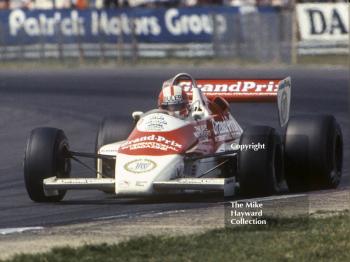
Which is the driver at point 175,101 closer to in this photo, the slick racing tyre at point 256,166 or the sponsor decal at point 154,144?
the sponsor decal at point 154,144

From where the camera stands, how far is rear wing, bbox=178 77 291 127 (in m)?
14.4

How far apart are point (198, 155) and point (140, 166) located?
0.81 meters

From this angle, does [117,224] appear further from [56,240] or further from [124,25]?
[124,25]

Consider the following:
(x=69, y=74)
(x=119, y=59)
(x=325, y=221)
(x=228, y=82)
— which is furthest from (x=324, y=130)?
(x=119, y=59)

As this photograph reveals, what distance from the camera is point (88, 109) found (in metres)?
25.3

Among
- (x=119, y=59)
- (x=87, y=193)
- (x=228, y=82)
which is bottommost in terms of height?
(x=119, y=59)

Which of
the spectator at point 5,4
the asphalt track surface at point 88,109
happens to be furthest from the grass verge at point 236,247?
the spectator at point 5,4

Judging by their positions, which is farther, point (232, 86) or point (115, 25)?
point (115, 25)

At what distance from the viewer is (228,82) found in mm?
14867

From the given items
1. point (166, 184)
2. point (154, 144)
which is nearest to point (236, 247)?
point (166, 184)

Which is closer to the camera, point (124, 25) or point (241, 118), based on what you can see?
point (241, 118)

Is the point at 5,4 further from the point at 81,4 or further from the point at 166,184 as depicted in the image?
the point at 166,184

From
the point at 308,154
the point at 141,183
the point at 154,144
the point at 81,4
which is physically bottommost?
the point at 81,4

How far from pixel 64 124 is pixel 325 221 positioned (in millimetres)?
12424
